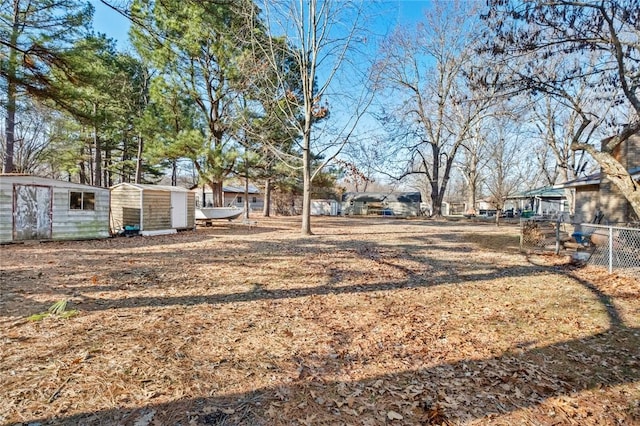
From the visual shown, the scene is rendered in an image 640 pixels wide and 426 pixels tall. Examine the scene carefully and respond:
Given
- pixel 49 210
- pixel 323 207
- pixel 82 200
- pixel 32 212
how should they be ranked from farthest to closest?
1. pixel 323 207
2. pixel 82 200
3. pixel 49 210
4. pixel 32 212

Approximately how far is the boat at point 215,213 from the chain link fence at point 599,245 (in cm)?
1426

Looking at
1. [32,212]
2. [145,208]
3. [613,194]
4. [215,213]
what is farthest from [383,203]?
[32,212]

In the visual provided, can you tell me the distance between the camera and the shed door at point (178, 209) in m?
14.6

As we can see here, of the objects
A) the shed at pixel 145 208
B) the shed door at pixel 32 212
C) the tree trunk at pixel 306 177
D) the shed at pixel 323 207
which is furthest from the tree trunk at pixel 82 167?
the shed at pixel 323 207

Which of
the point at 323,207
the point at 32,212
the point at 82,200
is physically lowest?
the point at 32,212

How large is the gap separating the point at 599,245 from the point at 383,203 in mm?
36188

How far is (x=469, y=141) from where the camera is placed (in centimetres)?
2914

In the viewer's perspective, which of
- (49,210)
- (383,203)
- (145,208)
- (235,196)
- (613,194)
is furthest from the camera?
(383,203)

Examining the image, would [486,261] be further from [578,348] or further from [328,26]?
[328,26]

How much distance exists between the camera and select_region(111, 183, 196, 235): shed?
12938mm

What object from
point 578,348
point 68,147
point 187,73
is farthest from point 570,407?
point 68,147

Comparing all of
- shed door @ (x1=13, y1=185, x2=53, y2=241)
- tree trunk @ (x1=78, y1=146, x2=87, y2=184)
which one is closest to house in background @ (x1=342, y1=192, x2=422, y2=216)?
tree trunk @ (x1=78, y1=146, x2=87, y2=184)

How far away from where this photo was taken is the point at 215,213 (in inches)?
725

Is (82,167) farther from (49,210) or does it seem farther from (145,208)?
(49,210)
